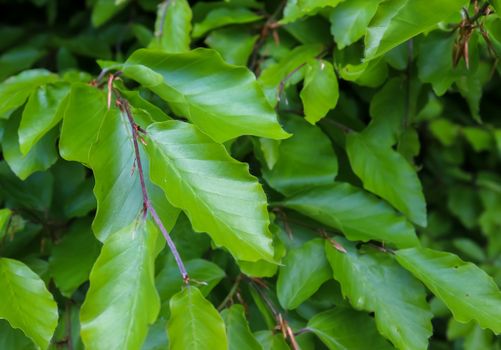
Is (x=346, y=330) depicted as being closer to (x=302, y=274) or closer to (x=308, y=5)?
(x=302, y=274)

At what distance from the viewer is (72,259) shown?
961 mm

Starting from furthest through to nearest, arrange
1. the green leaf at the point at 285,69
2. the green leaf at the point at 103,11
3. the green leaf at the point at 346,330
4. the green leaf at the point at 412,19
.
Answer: the green leaf at the point at 103,11 → the green leaf at the point at 285,69 → the green leaf at the point at 346,330 → the green leaf at the point at 412,19

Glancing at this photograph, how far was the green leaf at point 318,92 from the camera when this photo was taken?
3.03ft

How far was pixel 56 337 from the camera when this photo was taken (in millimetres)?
938

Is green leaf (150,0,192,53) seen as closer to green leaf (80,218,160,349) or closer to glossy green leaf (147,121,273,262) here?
glossy green leaf (147,121,273,262)

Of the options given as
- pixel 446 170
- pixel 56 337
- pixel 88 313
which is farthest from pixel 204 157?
pixel 446 170

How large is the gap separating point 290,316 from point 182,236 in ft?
0.72

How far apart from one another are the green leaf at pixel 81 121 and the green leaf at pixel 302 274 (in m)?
0.35

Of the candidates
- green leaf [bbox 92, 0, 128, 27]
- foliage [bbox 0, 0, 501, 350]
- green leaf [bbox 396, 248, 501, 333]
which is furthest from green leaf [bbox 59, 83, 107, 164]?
green leaf [bbox 92, 0, 128, 27]

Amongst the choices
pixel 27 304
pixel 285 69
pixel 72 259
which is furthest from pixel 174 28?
pixel 27 304

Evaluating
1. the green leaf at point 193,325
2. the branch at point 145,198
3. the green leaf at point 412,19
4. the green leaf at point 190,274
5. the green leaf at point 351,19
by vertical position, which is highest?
the green leaf at point 412,19

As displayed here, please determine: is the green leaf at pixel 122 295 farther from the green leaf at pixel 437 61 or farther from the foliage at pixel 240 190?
the green leaf at pixel 437 61

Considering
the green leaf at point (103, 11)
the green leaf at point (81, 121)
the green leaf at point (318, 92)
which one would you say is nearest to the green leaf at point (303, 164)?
the green leaf at point (318, 92)

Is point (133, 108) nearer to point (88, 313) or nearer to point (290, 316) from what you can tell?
point (88, 313)
